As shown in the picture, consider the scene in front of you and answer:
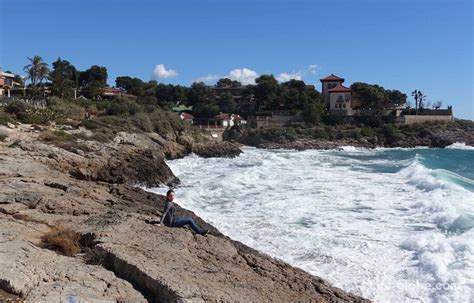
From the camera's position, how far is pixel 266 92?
289 ft

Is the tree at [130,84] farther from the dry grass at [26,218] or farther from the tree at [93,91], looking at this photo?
the dry grass at [26,218]

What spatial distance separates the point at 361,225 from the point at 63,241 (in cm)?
1021

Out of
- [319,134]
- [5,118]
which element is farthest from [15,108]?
[319,134]

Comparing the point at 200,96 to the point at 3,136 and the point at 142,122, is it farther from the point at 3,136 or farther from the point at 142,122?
the point at 3,136

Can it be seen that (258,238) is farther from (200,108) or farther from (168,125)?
(200,108)

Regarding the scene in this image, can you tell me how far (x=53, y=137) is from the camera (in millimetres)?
24172

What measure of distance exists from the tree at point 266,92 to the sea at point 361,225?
61710 millimetres

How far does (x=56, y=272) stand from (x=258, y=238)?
24.1ft

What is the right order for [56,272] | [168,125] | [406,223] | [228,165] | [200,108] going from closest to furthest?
[56,272] < [406,223] < [228,165] < [168,125] < [200,108]

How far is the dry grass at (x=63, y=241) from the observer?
27.3ft

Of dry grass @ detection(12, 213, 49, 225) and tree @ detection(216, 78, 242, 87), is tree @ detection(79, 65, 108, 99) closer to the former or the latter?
tree @ detection(216, 78, 242, 87)

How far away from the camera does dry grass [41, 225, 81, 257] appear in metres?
8.34

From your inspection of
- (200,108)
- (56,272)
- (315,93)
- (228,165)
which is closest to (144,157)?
(228,165)

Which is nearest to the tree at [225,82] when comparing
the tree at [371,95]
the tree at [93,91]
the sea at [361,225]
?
the tree at [371,95]
